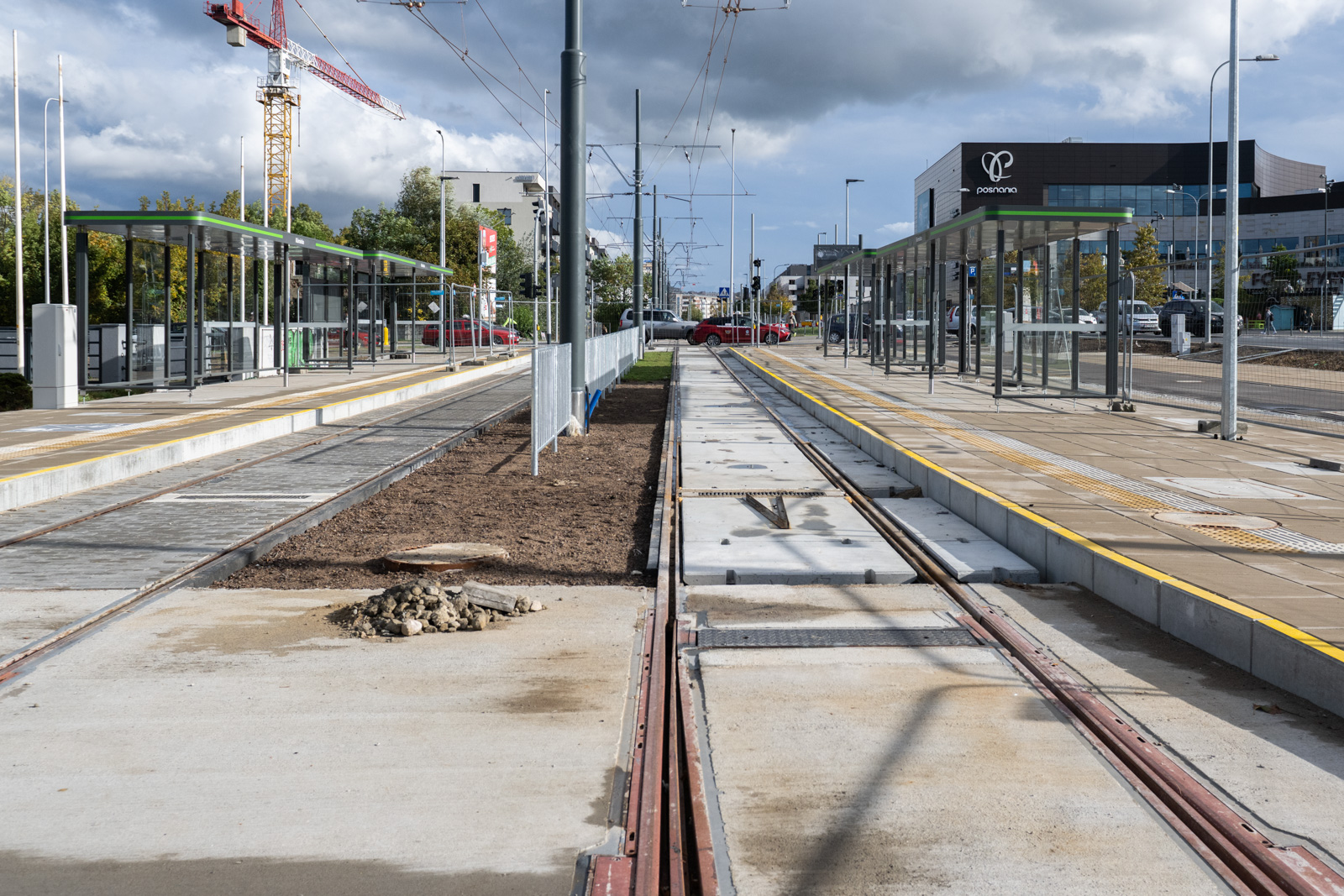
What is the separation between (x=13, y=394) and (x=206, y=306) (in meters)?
9.26

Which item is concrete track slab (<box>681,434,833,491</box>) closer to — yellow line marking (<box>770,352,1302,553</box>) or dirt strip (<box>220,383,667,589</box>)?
dirt strip (<box>220,383,667,589</box>)

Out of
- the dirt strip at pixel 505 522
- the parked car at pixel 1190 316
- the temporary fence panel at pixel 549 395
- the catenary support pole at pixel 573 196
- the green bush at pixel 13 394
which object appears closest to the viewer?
the dirt strip at pixel 505 522

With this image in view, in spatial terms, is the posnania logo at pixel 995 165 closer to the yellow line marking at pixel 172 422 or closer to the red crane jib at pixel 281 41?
the red crane jib at pixel 281 41

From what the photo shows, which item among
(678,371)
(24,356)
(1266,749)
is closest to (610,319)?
(24,356)

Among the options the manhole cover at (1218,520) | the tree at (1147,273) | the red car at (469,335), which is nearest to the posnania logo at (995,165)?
the tree at (1147,273)

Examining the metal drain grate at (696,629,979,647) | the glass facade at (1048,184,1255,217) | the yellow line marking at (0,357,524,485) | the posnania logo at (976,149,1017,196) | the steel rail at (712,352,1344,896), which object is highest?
the posnania logo at (976,149,1017,196)

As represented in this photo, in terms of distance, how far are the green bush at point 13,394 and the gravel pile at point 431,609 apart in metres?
27.9

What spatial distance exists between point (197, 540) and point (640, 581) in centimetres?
343

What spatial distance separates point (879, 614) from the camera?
6.56 meters

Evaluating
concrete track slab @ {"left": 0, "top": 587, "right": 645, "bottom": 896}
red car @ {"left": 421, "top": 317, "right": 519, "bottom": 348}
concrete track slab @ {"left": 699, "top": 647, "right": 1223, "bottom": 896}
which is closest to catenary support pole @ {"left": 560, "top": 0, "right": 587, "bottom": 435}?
concrete track slab @ {"left": 0, "top": 587, "right": 645, "bottom": 896}

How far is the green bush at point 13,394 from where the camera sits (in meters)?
30.7

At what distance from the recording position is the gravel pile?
6176 mm

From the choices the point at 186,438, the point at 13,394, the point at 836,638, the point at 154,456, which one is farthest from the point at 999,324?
the point at 13,394

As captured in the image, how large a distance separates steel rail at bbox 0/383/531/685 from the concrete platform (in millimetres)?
4696
